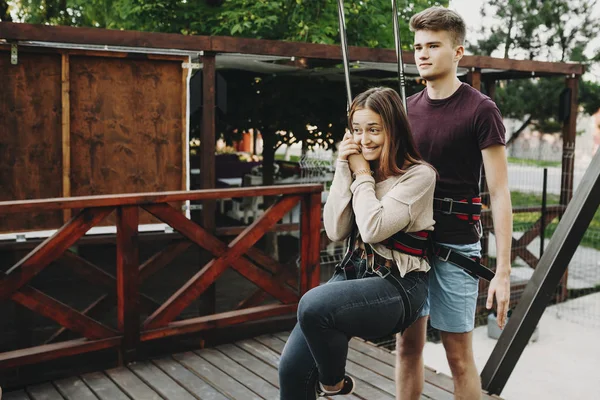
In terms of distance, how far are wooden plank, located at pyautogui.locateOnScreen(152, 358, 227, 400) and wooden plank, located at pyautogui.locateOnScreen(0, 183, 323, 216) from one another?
38.0 inches

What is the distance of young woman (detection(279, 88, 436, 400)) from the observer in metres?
1.94

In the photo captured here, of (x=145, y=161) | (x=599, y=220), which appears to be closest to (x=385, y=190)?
(x=145, y=161)

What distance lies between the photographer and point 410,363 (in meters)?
2.52

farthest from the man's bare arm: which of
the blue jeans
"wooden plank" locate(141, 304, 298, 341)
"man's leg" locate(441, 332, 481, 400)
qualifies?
"wooden plank" locate(141, 304, 298, 341)

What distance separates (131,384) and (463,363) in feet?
6.31

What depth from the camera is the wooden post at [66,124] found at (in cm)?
466

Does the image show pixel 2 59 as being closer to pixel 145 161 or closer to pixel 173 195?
pixel 145 161

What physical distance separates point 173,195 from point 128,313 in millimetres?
735

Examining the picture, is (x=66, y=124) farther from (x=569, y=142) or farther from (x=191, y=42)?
(x=569, y=142)

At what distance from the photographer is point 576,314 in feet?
26.2

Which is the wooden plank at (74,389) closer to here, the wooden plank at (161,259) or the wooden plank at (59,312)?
the wooden plank at (59,312)

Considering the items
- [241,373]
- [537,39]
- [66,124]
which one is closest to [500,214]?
[241,373]

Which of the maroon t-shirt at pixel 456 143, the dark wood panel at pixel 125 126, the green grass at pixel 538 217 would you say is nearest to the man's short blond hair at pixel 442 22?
the maroon t-shirt at pixel 456 143

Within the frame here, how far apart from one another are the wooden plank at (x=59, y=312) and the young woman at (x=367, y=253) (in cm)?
191
